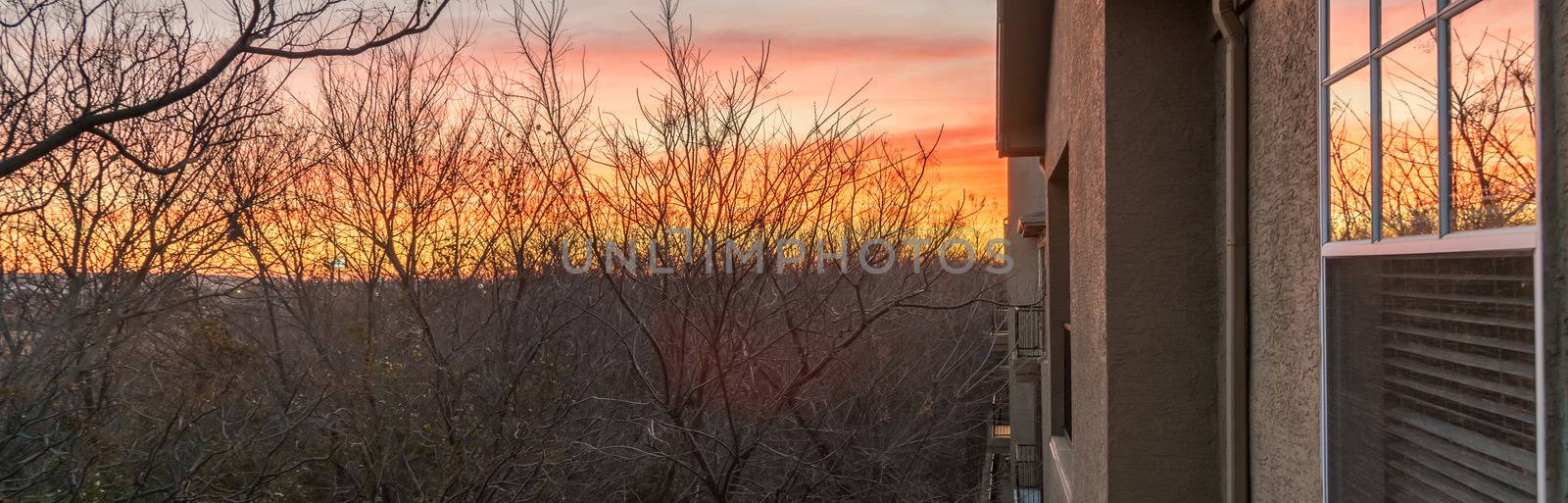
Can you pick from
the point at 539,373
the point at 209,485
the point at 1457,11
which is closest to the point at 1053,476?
the point at 1457,11

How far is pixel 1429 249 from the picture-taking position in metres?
1.79

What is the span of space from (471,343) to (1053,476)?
9278mm

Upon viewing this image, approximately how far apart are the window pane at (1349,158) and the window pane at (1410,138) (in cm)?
8

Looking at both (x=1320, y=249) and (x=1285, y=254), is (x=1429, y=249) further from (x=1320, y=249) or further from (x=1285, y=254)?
(x=1285, y=254)

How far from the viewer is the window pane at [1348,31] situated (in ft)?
6.93

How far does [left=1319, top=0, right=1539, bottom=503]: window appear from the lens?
1.52 meters

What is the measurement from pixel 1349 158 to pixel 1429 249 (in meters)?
0.46

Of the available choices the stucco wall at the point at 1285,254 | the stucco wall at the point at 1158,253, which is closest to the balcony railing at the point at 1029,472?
the stucco wall at the point at 1158,253

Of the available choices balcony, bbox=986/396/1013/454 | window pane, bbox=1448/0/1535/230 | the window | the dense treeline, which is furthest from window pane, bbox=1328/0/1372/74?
balcony, bbox=986/396/1013/454

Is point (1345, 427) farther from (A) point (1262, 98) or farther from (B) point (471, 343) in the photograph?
(B) point (471, 343)

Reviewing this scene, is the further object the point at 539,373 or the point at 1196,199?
the point at 539,373

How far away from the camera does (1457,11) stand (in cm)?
168

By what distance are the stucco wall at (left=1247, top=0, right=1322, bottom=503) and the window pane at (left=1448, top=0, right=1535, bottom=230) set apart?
0.74 m

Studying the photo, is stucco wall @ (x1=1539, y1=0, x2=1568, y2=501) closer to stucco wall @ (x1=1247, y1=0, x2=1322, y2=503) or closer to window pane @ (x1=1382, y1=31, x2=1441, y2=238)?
window pane @ (x1=1382, y1=31, x2=1441, y2=238)
